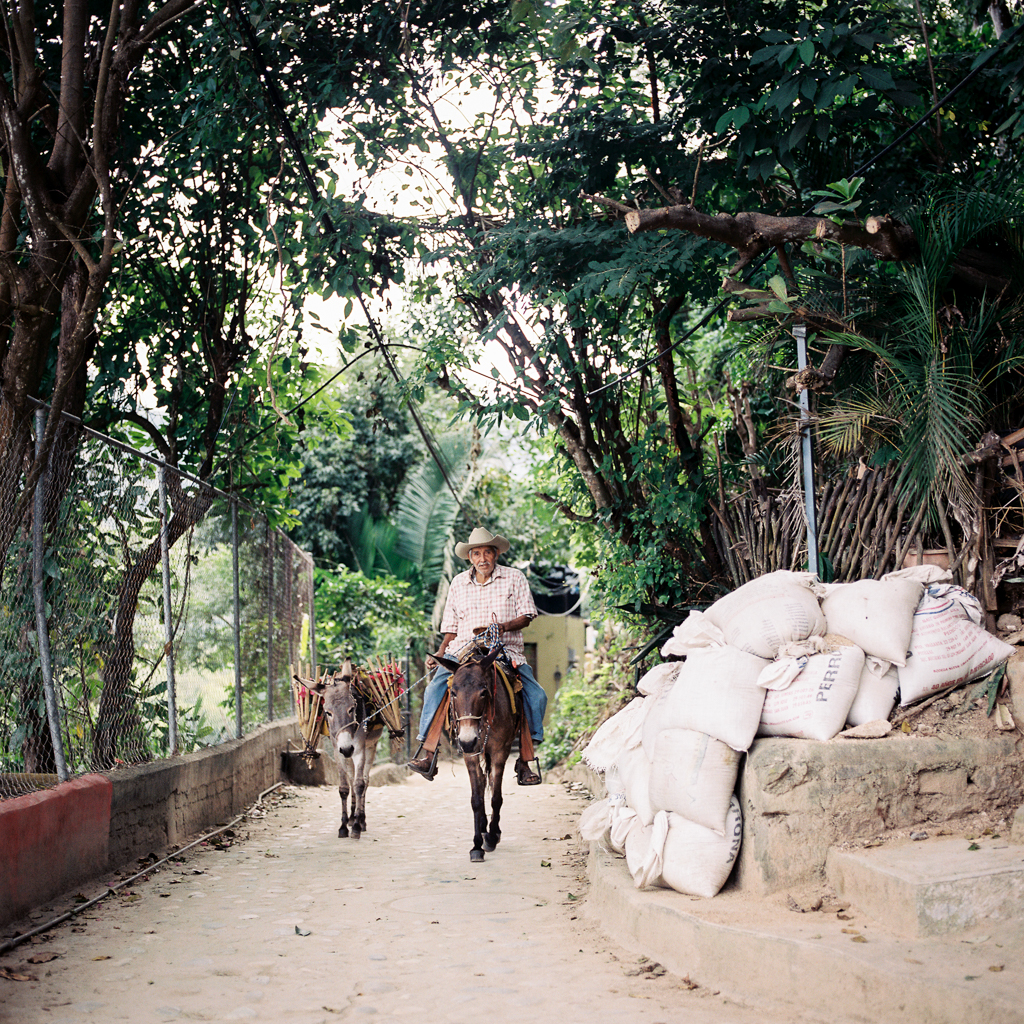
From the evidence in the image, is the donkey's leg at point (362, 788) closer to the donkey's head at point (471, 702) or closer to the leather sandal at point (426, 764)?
the leather sandal at point (426, 764)

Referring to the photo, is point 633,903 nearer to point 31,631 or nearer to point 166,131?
point 31,631

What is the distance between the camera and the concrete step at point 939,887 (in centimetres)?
377

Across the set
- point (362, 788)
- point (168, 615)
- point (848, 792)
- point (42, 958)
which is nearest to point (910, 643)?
point (848, 792)

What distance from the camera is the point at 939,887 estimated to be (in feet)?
12.4

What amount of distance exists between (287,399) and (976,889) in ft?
29.3

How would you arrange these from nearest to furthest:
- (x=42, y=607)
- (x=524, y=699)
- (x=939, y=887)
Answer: (x=939, y=887) → (x=42, y=607) → (x=524, y=699)

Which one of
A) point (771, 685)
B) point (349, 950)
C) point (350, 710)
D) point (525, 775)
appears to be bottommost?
point (349, 950)

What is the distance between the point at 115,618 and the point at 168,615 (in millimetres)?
606

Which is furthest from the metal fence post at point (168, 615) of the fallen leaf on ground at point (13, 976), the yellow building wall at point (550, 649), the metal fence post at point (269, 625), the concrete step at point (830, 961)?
the yellow building wall at point (550, 649)

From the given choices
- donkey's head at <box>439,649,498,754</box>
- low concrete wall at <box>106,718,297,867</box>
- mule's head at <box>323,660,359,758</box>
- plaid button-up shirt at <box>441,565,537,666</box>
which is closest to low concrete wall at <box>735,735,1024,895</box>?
donkey's head at <box>439,649,498,754</box>

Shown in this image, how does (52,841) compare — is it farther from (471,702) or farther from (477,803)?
(477,803)

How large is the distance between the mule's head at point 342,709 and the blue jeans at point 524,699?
105 cm

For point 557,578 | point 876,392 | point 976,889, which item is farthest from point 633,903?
point 557,578

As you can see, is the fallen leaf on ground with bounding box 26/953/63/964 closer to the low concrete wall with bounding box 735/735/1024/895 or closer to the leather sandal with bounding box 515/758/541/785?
the low concrete wall with bounding box 735/735/1024/895
